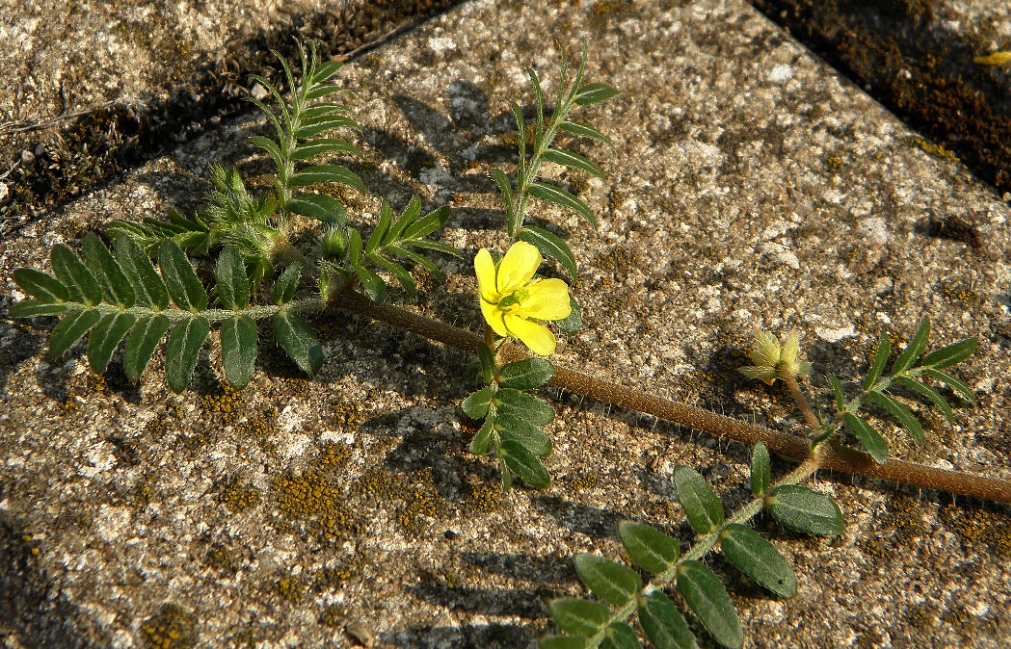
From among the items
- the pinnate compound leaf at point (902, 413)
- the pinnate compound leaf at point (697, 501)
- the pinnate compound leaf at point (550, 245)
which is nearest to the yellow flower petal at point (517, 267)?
the pinnate compound leaf at point (550, 245)

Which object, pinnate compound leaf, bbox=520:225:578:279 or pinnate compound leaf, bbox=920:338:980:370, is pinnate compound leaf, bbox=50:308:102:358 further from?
pinnate compound leaf, bbox=920:338:980:370

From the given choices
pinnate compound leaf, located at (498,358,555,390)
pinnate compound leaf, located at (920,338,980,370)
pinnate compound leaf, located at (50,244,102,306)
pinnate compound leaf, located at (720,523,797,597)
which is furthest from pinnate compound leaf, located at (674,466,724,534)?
pinnate compound leaf, located at (50,244,102,306)

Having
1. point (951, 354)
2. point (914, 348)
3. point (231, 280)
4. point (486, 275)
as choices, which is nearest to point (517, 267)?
point (486, 275)

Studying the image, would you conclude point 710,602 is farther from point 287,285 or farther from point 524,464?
point 287,285

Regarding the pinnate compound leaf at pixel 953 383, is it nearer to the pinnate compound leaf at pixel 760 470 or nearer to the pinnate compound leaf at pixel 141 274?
the pinnate compound leaf at pixel 760 470

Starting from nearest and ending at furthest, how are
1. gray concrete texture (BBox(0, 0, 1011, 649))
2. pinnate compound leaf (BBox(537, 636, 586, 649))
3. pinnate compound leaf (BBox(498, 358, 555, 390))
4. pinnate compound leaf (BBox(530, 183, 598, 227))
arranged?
pinnate compound leaf (BBox(537, 636, 586, 649)) < gray concrete texture (BBox(0, 0, 1011, 649)) < pinnate compound leaf (BBox(498, 358, 555, 390)) < pinnate compound leaf (BBox(530, 183, 598, 227))
